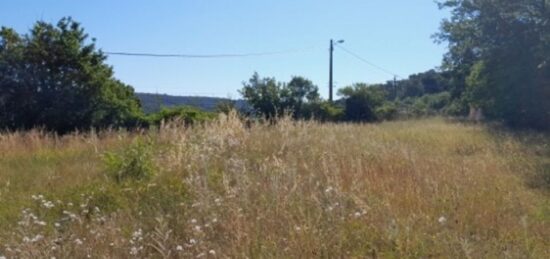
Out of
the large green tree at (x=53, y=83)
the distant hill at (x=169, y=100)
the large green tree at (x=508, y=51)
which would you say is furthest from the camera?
the distant hill at (x=169, y=100)

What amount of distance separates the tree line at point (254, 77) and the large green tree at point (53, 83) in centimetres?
3

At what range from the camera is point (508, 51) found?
908 inches

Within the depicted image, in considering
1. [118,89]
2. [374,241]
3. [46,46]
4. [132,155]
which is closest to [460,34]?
[118,89]

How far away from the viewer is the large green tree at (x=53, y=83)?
1789 centimetres

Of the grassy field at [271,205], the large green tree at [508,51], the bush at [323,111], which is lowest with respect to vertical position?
the grassy field at [271,205]

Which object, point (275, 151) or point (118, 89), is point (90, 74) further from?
point (275, 151)

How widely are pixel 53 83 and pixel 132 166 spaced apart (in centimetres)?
1305

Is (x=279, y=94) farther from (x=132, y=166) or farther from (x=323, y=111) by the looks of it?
(x=132, y=166)

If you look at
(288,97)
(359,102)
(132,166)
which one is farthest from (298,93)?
(132,166)

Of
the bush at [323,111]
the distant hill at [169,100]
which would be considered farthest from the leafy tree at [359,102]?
the distant hill at [169,100]

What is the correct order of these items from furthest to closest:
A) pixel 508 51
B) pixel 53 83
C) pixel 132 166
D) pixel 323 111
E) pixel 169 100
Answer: pixel 323 111 → pixel 169 100 → pixel 508 51 → pixel 53 83 → pixel 132 166

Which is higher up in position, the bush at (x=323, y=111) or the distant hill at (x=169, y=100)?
the distant hill at (x=169, y=100)

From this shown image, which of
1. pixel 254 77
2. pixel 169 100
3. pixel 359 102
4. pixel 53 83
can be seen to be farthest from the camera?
pixel 359 102

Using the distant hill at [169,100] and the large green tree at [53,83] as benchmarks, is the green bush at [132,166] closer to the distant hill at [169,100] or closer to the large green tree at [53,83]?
A: the large green tree at [53,83]
